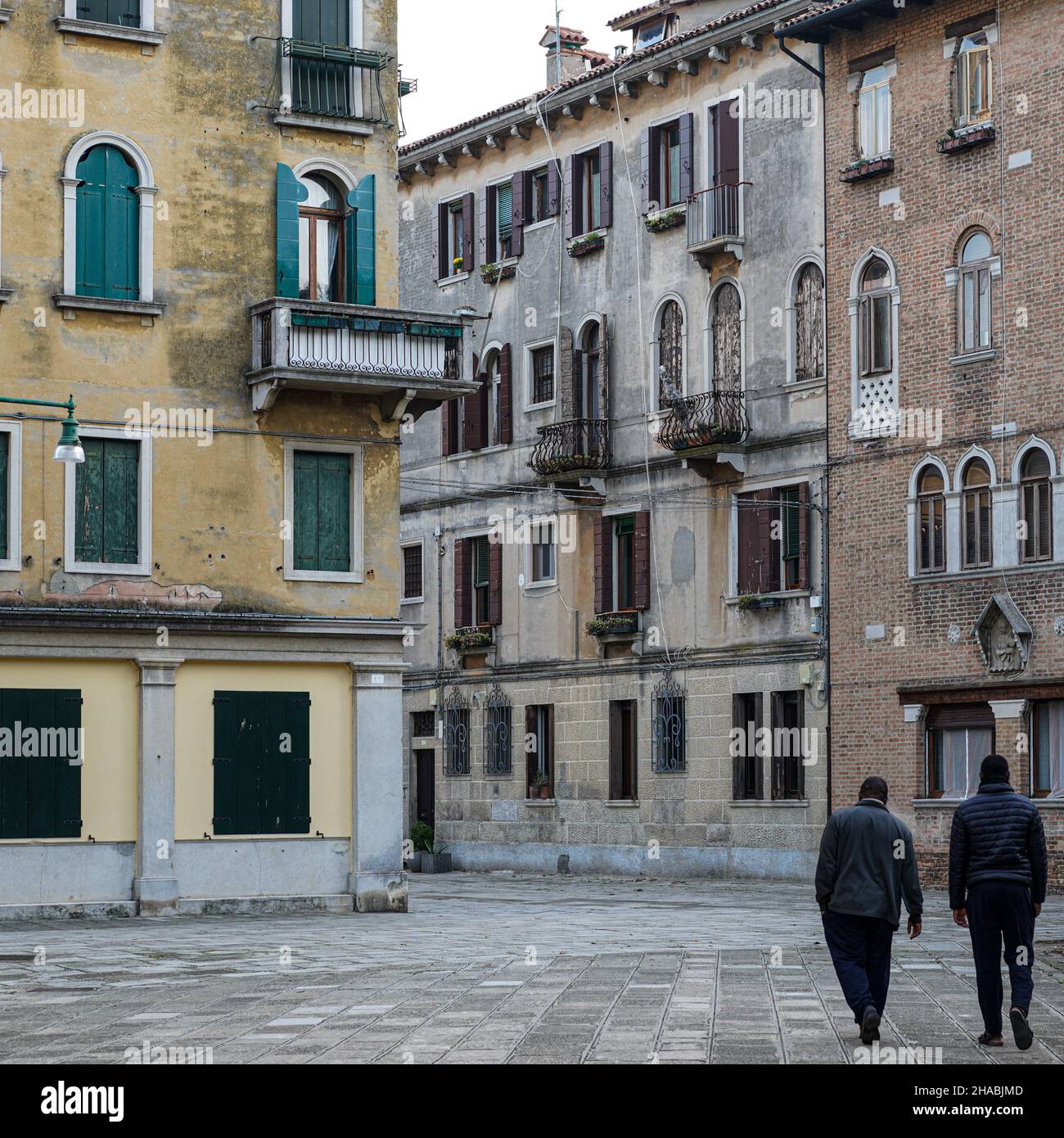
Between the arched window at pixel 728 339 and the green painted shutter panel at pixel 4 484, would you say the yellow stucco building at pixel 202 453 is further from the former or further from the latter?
the arched window at pixel 728 339

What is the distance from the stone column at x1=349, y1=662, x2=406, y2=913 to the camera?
28.7m

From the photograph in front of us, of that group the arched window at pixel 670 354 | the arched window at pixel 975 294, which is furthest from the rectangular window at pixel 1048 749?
the arched window at pixel 670 354

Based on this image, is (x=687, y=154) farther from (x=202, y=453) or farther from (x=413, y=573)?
(x=202, y=453)

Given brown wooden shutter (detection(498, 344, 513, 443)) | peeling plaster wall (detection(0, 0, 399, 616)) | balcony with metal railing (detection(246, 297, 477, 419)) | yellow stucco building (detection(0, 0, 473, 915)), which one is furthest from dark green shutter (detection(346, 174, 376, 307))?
brown wooden shutter (detection(498, 344, 513, 443))

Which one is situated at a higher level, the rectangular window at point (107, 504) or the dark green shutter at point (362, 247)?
the dark green shutter at point (362, 247)

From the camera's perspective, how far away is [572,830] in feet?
142

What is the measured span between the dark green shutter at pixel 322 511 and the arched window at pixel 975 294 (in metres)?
11.2

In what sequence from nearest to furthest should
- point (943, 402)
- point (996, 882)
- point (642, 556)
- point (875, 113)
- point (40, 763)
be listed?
point (996, 882), point (40, 763), point (943, 402), point (875, 113), point (642, 556)

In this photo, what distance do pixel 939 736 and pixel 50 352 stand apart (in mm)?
15800

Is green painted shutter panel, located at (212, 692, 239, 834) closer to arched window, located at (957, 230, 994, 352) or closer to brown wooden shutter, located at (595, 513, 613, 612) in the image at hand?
arched window, located at (957, 230, 994, 352)

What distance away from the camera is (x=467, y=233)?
155ft

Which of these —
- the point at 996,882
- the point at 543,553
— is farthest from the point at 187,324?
the point at 543,553

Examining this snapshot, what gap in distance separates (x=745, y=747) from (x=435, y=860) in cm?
932

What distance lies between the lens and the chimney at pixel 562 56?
159ft
